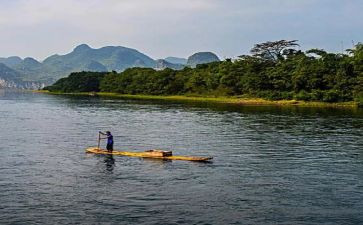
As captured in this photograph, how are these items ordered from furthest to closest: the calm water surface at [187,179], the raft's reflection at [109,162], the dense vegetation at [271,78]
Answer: the dense vegetation at [271,78], the raft's reflection at [109,162], the calm water surface at [187,179]

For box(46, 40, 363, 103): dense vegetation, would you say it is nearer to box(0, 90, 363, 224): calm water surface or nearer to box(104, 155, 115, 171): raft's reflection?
box(0, 90, 363, 224): calm water surface

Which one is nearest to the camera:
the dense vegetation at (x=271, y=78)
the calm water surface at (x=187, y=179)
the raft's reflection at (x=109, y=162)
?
the calm water surface at (x=187, y=179)

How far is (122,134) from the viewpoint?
58.3 metres

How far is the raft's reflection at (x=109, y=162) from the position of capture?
35.7 meters

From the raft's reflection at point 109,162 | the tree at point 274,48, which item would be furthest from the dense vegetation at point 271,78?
the raft's reflection at point 109,162

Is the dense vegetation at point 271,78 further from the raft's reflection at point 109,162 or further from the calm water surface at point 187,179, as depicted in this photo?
the raft's reflection at point 109,162

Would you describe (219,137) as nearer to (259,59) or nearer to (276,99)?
(276,99)

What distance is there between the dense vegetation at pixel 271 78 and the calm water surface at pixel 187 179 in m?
59.3

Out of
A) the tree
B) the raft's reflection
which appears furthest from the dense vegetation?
the raft's reflection

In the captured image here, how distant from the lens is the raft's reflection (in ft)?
117

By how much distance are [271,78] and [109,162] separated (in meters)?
105

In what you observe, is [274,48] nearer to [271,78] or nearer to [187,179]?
[271,78]

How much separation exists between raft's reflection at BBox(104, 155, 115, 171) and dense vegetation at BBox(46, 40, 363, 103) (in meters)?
83.2

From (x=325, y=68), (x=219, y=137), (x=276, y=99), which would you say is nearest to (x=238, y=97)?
(x=276, y=99)
